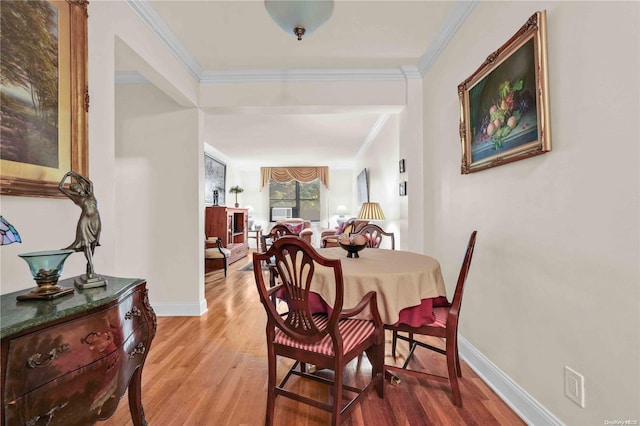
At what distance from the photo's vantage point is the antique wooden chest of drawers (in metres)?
0.89

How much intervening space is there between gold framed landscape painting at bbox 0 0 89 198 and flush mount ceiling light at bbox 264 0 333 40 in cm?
105

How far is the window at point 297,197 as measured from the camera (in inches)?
372

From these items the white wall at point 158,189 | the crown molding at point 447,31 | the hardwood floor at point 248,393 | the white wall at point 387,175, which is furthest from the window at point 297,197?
the hardwood floor at point 248,393

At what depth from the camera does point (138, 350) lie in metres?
1.39

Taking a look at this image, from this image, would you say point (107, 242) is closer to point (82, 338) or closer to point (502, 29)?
point (82, 338)

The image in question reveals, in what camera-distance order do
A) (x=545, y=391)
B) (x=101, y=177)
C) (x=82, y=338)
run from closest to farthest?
(x=82, y=338), (x=545, y=391), (x=101, y=177)

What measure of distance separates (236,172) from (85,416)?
8409 millimetres

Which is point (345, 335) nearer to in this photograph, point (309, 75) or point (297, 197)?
point (309, 75)

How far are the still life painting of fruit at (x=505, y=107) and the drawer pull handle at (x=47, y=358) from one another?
85.6 inches

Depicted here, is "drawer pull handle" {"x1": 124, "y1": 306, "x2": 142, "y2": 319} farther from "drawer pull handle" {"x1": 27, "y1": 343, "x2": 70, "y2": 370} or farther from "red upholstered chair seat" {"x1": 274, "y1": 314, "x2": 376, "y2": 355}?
"red upholstered chair seat" {"x1": 274, "y1": 314, "x2": 376, "y2": 355}

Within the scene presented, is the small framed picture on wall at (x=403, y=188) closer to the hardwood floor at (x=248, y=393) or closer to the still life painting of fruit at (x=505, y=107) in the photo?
the still life painting of fruit at (x=505, y=107)

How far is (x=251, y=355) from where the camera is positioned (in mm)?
2379

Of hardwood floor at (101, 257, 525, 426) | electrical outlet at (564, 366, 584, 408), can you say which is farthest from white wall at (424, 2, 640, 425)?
hardwood floor at (101, 257, 525, 426)

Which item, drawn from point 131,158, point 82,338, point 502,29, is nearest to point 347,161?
point 131,158
